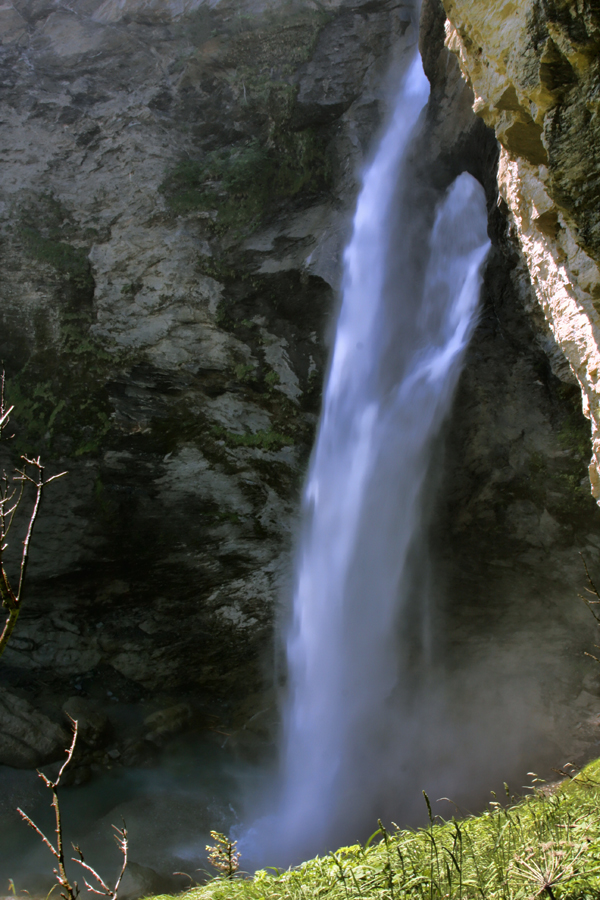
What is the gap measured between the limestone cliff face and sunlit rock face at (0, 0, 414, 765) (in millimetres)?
6121

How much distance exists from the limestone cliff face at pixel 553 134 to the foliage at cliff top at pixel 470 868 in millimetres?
1664

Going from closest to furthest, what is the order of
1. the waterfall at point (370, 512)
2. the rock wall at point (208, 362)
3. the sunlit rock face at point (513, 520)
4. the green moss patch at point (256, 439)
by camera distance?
the sunlit rock face at point (513, 520) < the rock wall at point (208, 362) < the waterfall at point (370, 512) < the green moss patch at point (256, 439)

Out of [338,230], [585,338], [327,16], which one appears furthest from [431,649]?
[327,16]

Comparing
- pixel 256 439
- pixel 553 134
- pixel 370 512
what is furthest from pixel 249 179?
pixel 553 134

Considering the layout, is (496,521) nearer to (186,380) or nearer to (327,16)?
(186,380)

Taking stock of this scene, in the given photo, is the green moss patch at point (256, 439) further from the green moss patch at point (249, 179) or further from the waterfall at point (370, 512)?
the green moss patch at point (249, 179)

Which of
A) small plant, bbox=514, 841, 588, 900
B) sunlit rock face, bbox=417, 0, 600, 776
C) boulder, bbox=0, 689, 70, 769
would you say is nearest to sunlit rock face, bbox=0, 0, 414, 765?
boulder, bbox=0, 689, 70, 769

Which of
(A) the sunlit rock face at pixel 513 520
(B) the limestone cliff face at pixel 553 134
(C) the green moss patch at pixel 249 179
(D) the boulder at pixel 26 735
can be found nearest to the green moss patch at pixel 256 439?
(A) the sunlit rock face at pixel 513 520

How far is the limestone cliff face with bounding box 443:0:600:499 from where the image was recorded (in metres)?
2.24

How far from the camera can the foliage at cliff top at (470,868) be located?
6.15 feet

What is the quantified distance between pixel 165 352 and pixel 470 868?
834 cm

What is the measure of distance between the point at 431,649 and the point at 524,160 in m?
7.34

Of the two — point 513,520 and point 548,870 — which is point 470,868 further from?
point 513,520

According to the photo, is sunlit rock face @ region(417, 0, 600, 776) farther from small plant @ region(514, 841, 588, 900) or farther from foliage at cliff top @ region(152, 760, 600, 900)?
small plant @ region(514, 841, 588, 900)
